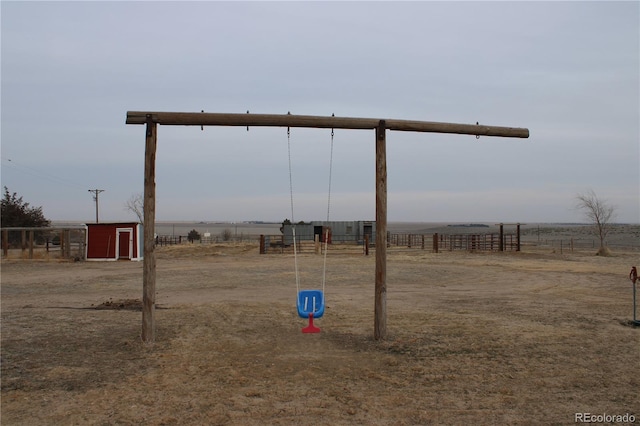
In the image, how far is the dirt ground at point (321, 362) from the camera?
451 centimetres

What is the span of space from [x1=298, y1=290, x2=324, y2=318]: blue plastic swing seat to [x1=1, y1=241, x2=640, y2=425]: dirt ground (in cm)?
51

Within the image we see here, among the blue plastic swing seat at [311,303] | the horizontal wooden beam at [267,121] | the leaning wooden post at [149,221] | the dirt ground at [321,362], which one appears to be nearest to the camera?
the dirt ground at [321,362]

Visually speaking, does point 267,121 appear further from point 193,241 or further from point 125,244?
point 193,241

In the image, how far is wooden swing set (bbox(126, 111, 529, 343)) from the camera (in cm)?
709

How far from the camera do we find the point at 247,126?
24.1ft

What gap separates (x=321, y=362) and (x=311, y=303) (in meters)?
1.02

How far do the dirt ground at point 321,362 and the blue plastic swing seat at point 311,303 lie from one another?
512 mm

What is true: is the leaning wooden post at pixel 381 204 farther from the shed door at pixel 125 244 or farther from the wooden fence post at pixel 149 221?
the shed door at pixel 125 244

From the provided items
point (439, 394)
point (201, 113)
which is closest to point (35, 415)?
point (439, 394)

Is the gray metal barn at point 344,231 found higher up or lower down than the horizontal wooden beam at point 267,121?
lower down

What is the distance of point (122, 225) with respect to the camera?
27234mm

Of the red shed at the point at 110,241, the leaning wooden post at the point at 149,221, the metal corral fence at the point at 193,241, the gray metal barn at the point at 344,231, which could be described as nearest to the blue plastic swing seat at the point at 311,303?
the leaning wooden post at the point at 149,221

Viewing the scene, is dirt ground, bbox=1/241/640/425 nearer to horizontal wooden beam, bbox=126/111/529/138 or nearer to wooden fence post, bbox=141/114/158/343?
wooden fence post, bbox=141/114/158/343

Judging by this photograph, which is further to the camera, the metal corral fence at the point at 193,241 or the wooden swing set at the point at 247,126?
the metal corral fence at the point at 193,241
